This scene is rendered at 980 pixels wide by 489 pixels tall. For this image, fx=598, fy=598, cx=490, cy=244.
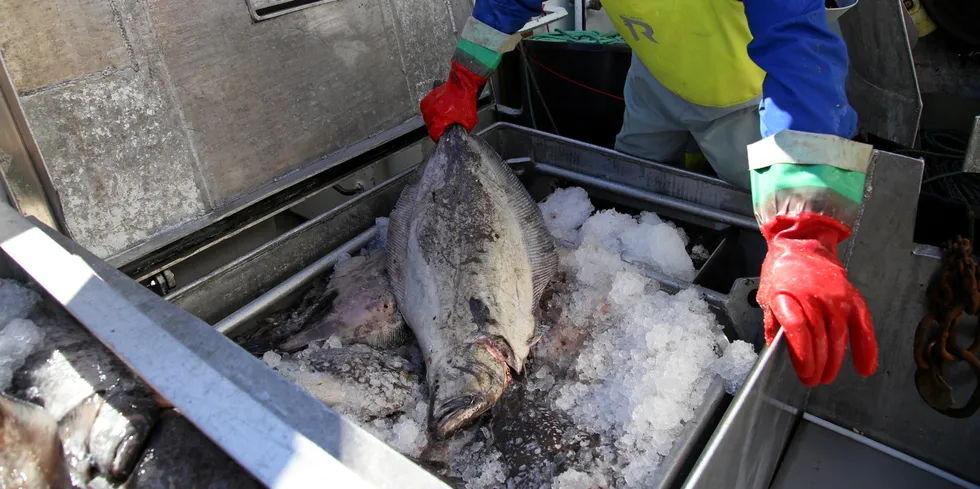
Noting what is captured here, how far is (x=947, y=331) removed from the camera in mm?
1854

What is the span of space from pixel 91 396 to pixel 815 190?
1.79 metres

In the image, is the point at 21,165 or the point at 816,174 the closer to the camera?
the point at 816,174

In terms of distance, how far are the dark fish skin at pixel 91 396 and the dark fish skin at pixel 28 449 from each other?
23 millimetres

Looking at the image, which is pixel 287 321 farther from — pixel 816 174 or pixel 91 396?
pixel 816 174

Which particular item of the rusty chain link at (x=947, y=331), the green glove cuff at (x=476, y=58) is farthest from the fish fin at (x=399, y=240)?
the rusty chain link at (x=947, y=331)

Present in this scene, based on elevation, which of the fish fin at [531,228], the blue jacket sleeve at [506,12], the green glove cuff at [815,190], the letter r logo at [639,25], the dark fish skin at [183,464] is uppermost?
the blue jacket sleeve at [506,12]

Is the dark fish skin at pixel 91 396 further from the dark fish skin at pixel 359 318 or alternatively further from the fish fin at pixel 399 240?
the fish fin at pixel 399 240

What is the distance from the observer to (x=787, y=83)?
1855 millimetres

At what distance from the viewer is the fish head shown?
1.69 metres

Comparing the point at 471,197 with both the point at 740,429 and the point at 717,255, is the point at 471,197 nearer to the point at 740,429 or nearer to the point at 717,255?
the point at 717,255

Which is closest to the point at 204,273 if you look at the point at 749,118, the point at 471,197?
the point at 471,197

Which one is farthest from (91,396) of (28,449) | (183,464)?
(183,464)

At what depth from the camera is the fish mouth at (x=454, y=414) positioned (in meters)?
1.68

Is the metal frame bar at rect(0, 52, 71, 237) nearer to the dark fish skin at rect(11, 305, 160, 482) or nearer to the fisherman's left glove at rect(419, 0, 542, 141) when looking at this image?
the dark fish skin at rect(11, 305, 160, 482)
